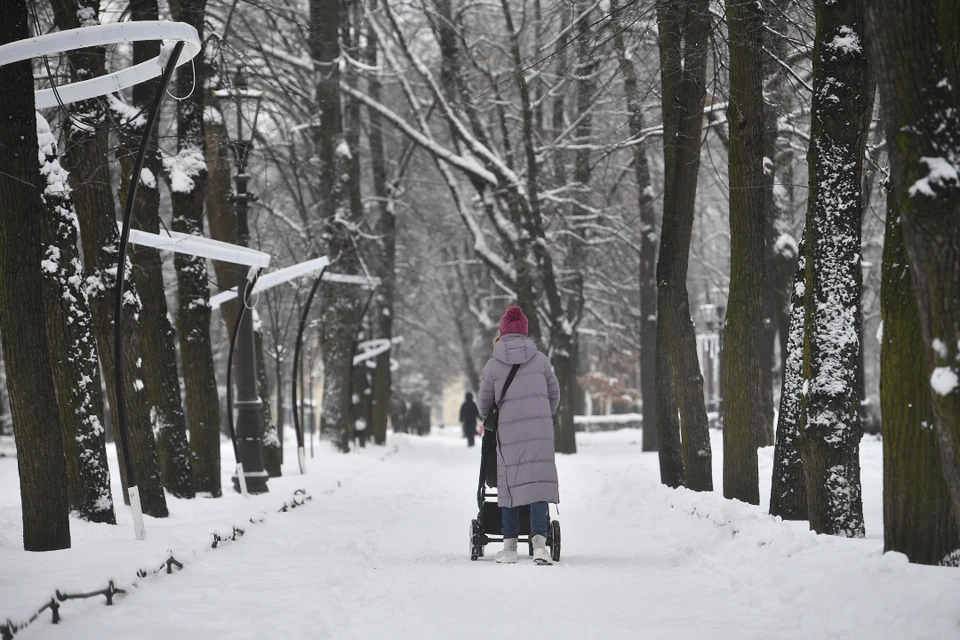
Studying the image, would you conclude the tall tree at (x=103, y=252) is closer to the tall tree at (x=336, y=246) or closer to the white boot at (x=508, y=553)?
the white boot at (x=508, y=553)

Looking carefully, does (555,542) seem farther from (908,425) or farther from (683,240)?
(683,240)

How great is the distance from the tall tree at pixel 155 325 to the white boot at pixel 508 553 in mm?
4916

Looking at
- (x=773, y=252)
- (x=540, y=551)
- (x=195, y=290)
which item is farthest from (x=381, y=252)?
(x=540, y=551)

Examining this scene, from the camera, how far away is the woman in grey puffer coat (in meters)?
8.35

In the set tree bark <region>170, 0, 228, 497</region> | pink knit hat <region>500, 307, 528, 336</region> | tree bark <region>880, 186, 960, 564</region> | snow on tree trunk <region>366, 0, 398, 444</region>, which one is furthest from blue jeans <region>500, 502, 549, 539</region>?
snow on tree trunk <region>366, 0, 398, 444</region>

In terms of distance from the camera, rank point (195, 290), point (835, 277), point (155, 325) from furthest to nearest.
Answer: point (195, 290) < point (155, 325) < point (835, 277)

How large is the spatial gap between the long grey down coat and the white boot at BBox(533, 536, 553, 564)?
11.6 inches

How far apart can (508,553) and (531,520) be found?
1.01 feet

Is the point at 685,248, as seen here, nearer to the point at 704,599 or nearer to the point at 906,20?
the point at 704,599

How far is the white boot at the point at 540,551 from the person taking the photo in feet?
26.3

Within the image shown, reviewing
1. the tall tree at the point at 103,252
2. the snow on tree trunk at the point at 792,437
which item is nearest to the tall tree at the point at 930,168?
the snow on tree trunk at the point at 792,437

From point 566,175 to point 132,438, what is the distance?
16.6 metres

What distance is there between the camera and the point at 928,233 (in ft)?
15.5

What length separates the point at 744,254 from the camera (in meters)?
10.1
